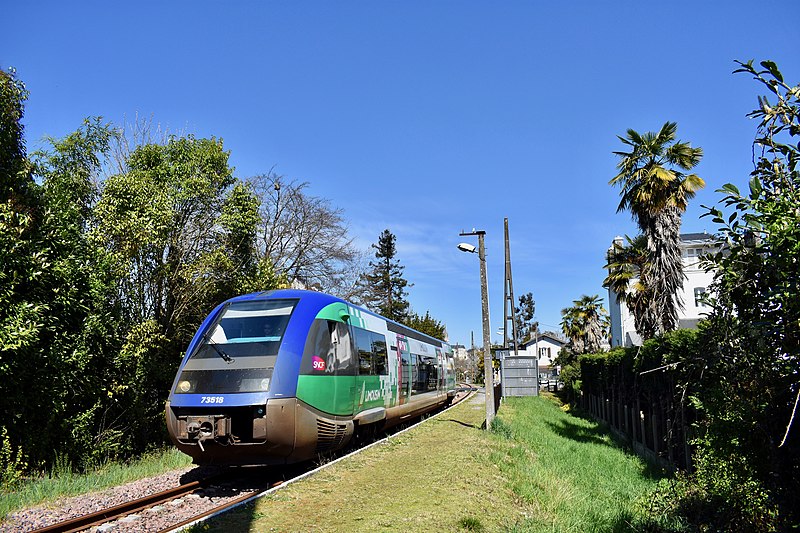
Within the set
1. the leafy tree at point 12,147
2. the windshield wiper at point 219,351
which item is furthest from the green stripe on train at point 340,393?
the leafy tree at point 12,147

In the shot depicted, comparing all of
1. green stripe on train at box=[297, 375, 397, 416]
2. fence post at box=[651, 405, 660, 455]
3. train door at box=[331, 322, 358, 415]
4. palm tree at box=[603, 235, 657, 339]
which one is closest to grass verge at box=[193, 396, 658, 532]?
fence post at box=[651, 405, 660, 455]

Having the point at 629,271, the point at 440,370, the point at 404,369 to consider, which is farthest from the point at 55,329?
the point at 629,271

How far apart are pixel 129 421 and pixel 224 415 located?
8.87 metres

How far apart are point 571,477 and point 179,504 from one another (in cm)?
744

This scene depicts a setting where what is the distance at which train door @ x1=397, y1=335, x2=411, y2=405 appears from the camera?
16.5m

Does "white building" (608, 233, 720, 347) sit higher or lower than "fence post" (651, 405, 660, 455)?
higher

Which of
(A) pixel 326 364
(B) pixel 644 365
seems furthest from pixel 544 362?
(A) pixel 326 364

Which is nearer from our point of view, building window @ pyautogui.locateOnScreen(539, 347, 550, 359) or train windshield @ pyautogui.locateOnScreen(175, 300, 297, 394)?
train windshield @ pyautogui.locateOnScreen(175, 300, 297, 394)

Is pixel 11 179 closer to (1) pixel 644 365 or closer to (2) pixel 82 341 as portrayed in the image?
(2) pixel 82 341

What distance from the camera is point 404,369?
17.2m

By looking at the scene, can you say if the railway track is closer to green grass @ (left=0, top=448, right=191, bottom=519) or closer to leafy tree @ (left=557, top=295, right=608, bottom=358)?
green grass @ (left=0, top=448, right=191, bottom=519)

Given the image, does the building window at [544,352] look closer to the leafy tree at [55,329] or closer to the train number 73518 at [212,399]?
the leafy tree at [55,329]

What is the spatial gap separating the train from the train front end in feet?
0.05

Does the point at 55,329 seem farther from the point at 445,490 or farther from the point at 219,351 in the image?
the point at 445,490
